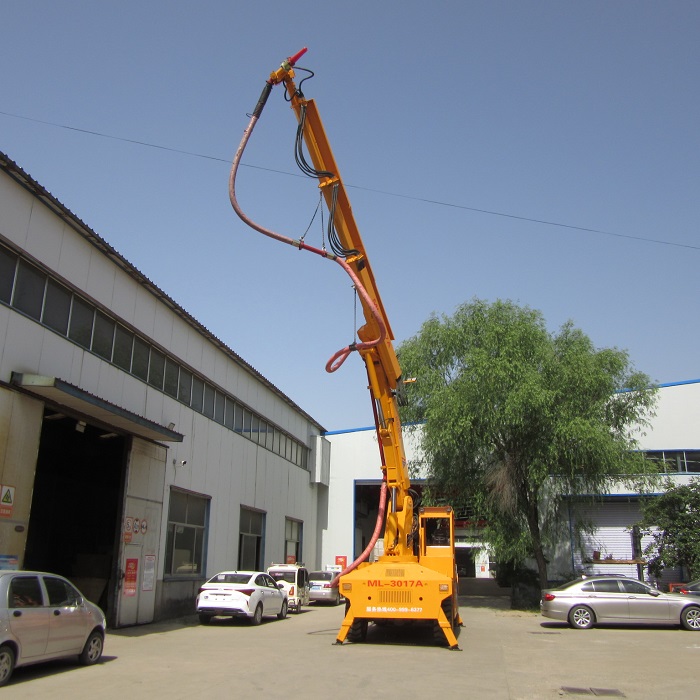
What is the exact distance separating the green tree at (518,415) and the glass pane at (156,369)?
8889 mm

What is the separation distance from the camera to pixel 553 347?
27.3m

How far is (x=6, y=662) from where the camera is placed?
8.96m

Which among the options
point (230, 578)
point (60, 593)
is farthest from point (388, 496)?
point (60, 593)

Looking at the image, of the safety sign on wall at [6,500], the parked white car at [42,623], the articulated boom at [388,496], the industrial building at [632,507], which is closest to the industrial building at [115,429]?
the safety sign on wall at [6,500]

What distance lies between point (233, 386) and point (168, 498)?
6.59 meters

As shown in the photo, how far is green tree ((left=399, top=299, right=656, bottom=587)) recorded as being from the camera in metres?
24.8

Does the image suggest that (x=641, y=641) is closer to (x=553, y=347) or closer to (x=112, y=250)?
(x=553, y=347)

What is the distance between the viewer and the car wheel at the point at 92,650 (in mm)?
10906

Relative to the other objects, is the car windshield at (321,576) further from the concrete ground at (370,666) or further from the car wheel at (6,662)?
the car wheel at (6,662)

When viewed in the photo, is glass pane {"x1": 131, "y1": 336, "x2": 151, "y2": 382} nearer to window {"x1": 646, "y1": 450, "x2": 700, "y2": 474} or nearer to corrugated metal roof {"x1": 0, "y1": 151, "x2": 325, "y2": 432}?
corrugated metal roof {"x1": 0, "y1": 151, "x2": 325, "y2": 432}

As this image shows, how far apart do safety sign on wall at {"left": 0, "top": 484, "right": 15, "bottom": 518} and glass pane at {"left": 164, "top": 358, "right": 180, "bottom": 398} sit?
7459 mm

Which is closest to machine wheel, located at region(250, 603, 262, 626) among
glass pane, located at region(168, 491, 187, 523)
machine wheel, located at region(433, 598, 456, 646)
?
glass pane, located at region(168, 491, 187, 523)

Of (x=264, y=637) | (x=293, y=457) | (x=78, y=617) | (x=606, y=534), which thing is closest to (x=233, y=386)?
(x=293, y=457)

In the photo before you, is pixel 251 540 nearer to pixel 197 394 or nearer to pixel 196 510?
pixel 196 510
